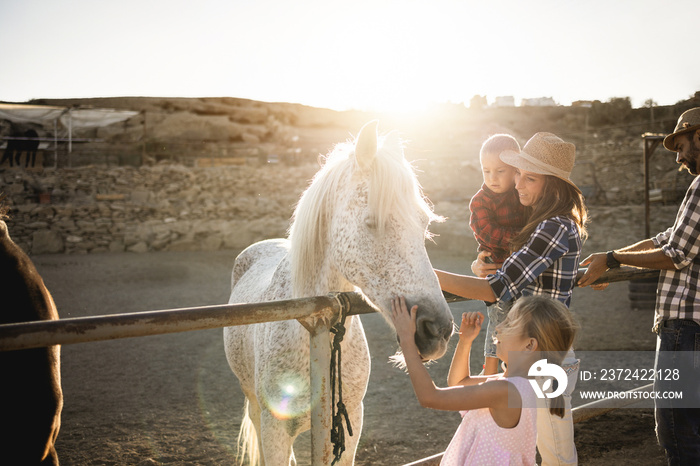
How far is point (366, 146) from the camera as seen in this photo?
1850mm

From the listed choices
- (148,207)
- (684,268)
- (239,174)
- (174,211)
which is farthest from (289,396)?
(239,174)

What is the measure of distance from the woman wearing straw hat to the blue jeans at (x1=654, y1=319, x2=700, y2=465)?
70 centimetres

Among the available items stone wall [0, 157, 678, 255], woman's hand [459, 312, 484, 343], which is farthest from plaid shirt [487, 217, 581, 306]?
stone wall [0, 157, 678, 255]

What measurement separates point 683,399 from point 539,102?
121ft

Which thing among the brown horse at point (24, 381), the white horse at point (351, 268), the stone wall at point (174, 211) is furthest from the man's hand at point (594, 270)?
the stone wall at point (174, 211)

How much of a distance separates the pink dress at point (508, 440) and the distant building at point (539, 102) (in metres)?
36.5

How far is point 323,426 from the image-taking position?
1.62 m

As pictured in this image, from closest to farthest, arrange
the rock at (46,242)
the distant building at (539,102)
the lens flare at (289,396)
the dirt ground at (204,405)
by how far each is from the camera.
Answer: the lens flare at (289,396)
the dirt ground at (204,405)
the rock at (46,242)
the distant building at (539,102)

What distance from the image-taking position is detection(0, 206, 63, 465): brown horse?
192 cm

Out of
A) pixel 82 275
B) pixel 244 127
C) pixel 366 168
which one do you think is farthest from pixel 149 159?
pixel 366 168

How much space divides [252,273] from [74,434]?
2.35 meters

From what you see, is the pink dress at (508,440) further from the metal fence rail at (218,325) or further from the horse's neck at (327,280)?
the horse's neck at (327,280)

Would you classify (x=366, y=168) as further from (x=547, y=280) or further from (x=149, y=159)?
(x=149, y=159)

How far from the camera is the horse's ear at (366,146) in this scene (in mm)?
1828
